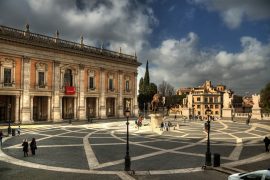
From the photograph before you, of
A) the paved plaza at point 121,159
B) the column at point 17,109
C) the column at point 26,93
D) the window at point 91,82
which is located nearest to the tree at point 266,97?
the paved plaza at point 121,159

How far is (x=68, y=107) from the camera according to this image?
181 ft

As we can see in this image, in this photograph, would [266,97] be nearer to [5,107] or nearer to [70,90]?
[70,90]

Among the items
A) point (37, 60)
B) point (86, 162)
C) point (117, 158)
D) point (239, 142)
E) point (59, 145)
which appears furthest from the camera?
point (37, 60)

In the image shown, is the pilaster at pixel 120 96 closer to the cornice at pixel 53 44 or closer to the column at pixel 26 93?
the cornice at pixel 53 44

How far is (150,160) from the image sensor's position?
1939 centimetres

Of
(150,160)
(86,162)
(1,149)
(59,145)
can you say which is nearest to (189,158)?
(150,160)

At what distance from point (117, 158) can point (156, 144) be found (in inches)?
283

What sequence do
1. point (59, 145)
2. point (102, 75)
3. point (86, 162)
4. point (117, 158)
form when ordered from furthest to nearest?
point (102, 75)
point (59, 145)
point (117, 158)
point (86, 162)

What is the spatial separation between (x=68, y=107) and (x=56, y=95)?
595cm

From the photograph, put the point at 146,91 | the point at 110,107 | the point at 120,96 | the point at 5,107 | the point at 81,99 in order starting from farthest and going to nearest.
Answer: the point at 146,91
the point at 110,107
the point at 120,96
the point at 81,99
the point at 5,107

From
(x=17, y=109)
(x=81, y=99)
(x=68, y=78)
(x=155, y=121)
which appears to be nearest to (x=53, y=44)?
(x=68, y=78)

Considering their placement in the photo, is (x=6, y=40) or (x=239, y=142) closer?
(x=239, y=142)

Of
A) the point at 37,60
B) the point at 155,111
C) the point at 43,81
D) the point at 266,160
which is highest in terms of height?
the point at 37,60

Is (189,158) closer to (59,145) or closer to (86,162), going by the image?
(86,162)
